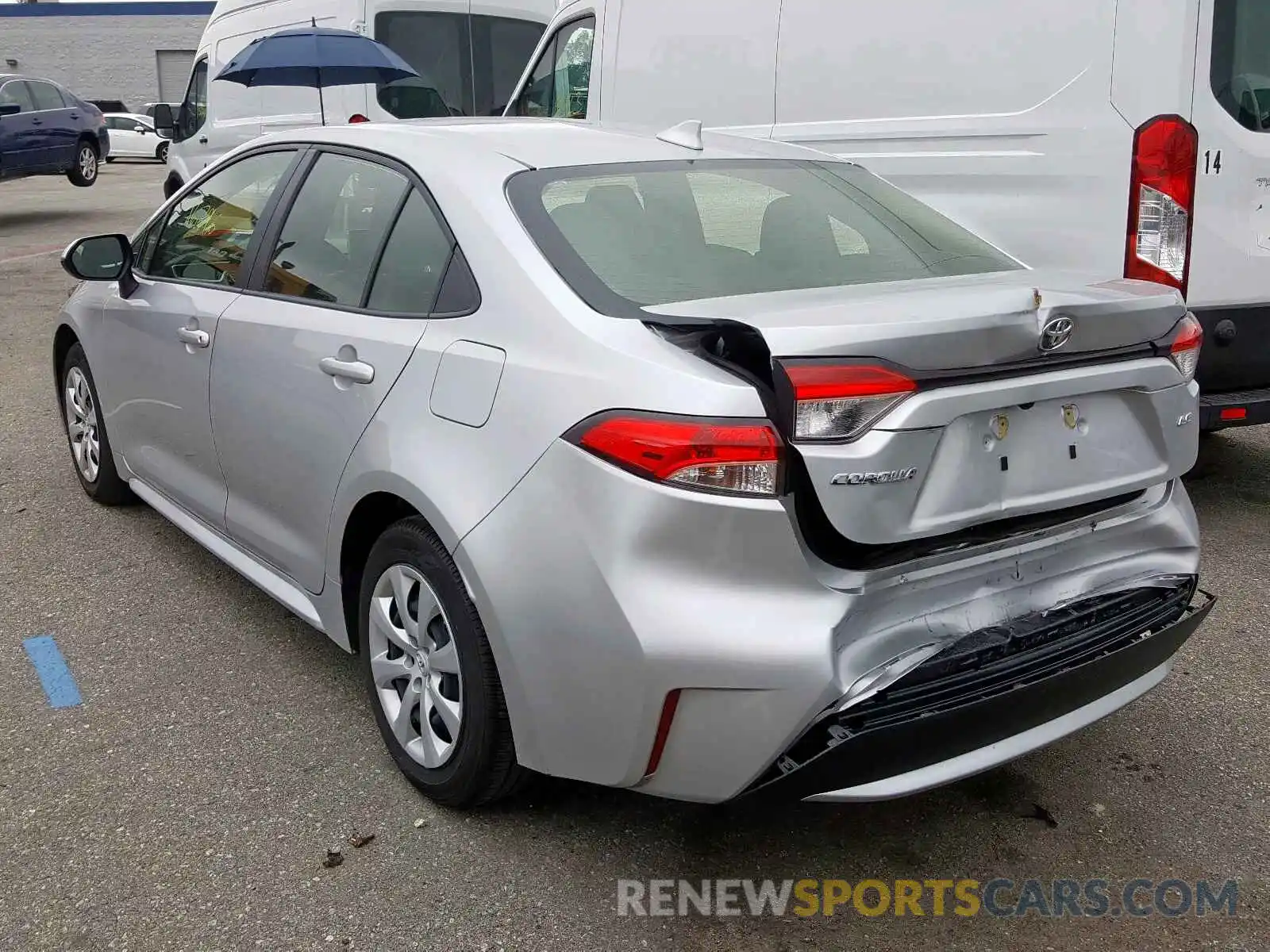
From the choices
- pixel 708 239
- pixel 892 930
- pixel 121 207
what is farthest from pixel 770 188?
pixel 121 207

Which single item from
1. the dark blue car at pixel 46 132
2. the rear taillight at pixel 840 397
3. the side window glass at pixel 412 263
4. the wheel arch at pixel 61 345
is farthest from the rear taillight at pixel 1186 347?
the dark blue car at pixel 46 132

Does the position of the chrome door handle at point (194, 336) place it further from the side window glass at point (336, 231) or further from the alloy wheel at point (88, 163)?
the alloy wheel at point (88, 163)

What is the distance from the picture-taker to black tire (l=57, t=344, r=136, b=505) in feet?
15.9

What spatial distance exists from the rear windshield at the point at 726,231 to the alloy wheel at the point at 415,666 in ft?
2.72

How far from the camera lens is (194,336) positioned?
12.4 feet

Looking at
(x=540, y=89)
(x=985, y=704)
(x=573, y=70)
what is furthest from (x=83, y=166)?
(x=985, y=704)

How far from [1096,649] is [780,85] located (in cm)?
397

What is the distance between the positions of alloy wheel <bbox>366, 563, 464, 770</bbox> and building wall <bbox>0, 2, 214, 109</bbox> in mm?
50930

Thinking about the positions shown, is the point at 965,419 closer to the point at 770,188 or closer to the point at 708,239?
the point at 708,239

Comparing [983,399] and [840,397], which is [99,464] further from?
[983,399]

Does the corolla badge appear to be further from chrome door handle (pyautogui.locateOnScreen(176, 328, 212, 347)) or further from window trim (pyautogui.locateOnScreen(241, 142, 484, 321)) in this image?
chrome door handle (pyautogui.locateOnScreen(176, 328, 212, 347))

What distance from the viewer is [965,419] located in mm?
2361

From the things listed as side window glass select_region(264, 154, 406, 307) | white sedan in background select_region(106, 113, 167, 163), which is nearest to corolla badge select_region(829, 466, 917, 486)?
side window glass select_region(264, 154, 406, 307)

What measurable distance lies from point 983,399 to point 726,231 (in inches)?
38.2
